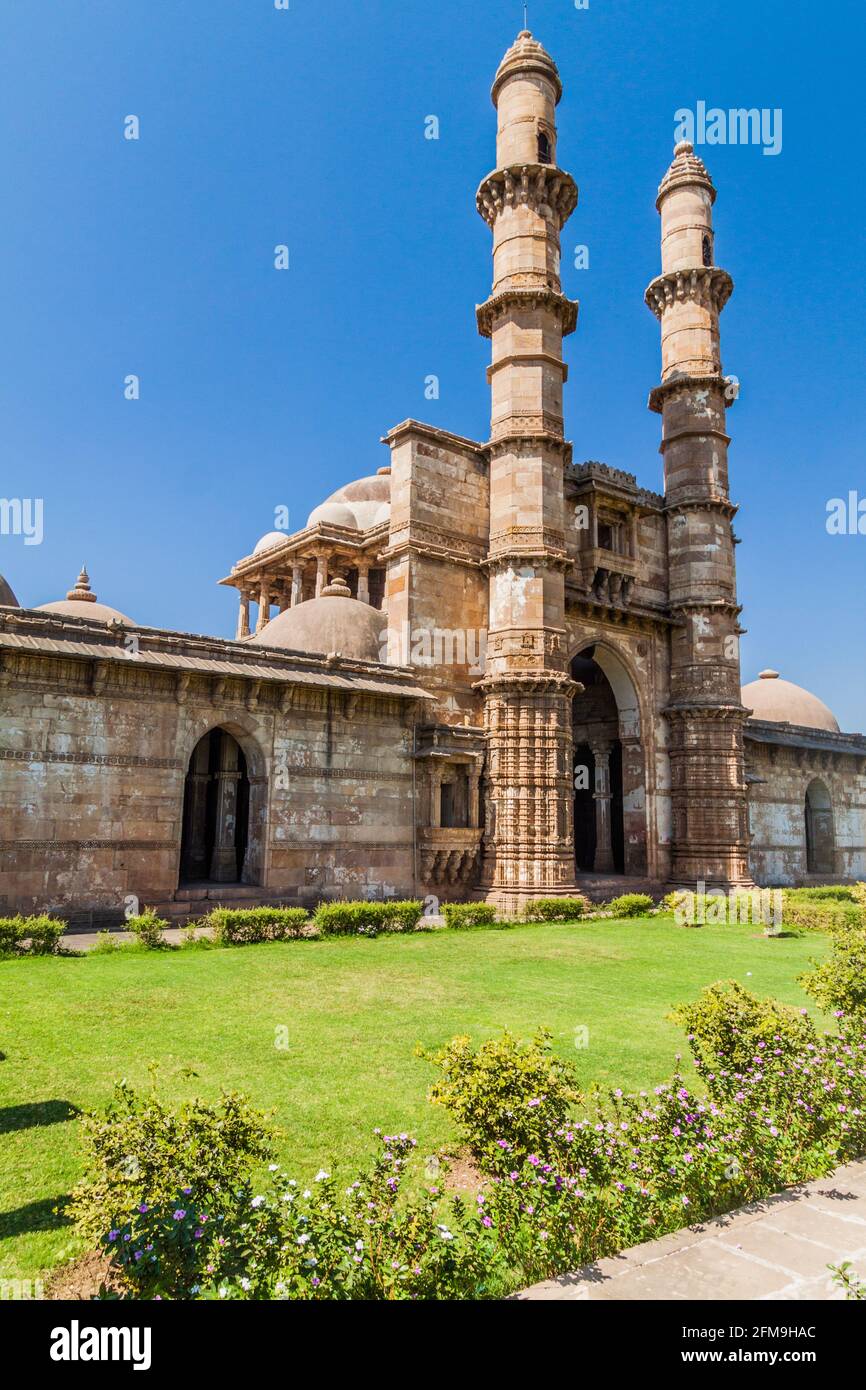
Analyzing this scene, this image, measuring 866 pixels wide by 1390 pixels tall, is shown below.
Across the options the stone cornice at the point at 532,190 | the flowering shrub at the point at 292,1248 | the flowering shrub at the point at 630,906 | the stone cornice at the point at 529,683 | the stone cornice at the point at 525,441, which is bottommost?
the flowering shrub at the point at 630,906

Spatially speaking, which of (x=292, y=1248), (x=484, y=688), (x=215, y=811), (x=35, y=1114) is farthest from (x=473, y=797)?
(x=292, y=1248)

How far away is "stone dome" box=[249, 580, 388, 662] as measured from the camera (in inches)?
875

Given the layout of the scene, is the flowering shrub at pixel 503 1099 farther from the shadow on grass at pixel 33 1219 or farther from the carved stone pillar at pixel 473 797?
the carved stone pillar at pixel 473 797

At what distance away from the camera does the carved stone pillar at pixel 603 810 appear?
28047 millimetres

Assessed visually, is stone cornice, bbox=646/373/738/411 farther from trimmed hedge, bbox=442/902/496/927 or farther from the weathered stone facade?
trimmed hedge, bbox=442/902/496/927

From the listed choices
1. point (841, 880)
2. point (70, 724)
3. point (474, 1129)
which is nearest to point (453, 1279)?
point (474, 1129)

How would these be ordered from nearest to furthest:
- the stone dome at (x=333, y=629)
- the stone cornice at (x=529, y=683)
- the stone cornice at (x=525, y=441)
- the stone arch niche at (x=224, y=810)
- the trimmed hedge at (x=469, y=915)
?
the trimmed hedge at (x=469, y=915), the stone arch niche at (x=224, y=810), the stone cornice at (x=529, y=683), the stone dome at (x=333, y=629), the stone cornice at (x=525, y=441)

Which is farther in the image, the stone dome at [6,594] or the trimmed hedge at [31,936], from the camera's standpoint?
the stone dome at [6,594]

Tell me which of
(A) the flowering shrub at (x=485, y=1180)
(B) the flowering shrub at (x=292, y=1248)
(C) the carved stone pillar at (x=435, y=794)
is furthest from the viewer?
(C) the carved stone pillar at (x=435, y=794)

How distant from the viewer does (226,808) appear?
20078mm

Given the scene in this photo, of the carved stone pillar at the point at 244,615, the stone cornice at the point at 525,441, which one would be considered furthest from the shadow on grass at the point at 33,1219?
the carved stone pillar at the point at 244,615

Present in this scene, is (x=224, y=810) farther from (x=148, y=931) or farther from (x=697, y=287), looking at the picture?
(x=697, y=287)

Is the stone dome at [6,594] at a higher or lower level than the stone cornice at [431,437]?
lower

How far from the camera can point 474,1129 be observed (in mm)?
5238
